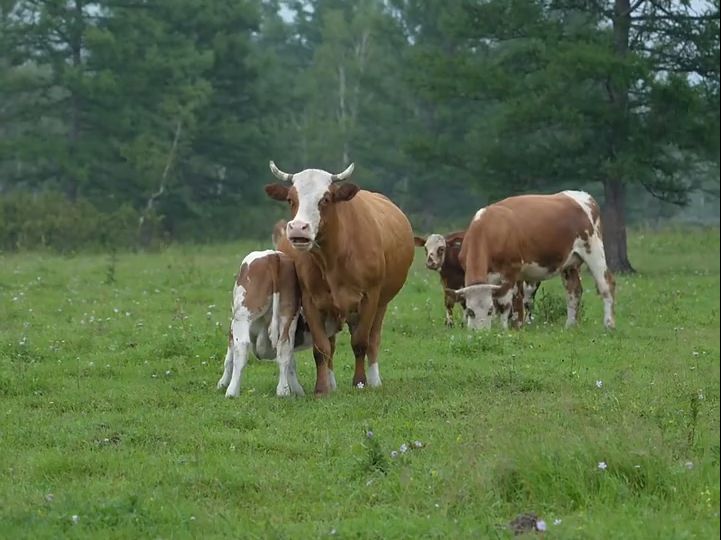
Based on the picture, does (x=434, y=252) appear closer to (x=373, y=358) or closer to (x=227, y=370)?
(x=373, y=358)

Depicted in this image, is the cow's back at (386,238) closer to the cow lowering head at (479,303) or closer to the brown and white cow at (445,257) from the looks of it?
the cow lowering head at (479,303)

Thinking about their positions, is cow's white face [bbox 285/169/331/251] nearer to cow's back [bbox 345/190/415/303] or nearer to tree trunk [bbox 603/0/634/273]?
cow's back [bbox 345/190/415/303]

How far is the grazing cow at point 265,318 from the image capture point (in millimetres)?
10633

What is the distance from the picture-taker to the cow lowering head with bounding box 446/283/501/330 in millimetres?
15094

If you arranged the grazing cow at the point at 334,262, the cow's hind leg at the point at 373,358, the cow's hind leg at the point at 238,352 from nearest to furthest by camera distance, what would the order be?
the grazing cow at the point at 334,262 < the cow's hind leg at the point at 238,352 < the cow's hind leg at the point at 373,358

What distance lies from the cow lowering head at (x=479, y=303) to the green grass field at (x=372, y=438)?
0.35 meters

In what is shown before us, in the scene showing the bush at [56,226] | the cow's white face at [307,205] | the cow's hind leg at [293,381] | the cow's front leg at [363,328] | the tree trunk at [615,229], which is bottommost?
the bush at [56,226]

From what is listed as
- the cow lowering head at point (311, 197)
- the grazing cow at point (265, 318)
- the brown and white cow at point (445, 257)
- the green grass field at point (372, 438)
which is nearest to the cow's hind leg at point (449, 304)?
the green grass field at point (372, 438)

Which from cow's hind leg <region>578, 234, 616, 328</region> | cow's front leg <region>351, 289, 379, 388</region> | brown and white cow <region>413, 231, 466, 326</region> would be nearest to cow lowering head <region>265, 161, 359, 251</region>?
cow's front leg <region>351, 289, 379, 388</region>

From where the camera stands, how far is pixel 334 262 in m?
10.8

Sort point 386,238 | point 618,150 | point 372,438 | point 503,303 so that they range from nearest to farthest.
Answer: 1. point 372,438
2. point 386,238
3. point 503,303
4. point 618,150

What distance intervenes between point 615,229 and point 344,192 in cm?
1813

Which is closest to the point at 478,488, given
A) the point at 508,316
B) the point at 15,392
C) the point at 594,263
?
the point at 15,392

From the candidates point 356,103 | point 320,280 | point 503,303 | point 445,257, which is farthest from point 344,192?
point 356,103
